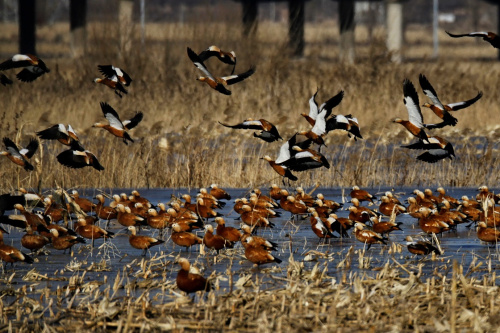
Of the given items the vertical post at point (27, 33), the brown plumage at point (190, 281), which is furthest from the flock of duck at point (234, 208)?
the vertical post at point (27, 33)

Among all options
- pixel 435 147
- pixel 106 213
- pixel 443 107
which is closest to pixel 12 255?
pixel 106 213

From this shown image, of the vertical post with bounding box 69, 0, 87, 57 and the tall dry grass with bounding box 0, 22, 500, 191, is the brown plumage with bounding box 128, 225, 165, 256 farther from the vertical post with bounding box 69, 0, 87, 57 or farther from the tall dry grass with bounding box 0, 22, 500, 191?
the vertical post with bounding box 69, 0, 87, 57

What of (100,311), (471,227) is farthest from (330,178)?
(100,311)

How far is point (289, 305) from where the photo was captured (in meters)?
6.66

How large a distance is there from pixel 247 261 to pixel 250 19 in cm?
2717

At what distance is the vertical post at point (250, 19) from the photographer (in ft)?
87.5

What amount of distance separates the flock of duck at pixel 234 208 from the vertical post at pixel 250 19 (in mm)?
14224

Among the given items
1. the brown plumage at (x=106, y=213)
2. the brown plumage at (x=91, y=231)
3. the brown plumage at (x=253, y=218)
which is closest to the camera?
the brown plumage at (x=91, y=231)

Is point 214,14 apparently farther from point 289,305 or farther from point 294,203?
point 289,305

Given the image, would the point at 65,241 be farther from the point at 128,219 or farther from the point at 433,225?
the point at 433,225

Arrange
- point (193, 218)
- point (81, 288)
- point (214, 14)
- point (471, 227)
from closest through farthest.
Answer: point (81, 288) < point (193, 218) < point (471, 227) < point (214, 14)

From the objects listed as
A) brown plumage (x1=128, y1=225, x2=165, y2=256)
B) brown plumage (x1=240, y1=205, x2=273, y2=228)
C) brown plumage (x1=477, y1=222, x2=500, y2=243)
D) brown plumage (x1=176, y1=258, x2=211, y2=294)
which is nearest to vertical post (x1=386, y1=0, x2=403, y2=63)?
brown plumage (x1=240, y1=205, x2=273, y2=228)

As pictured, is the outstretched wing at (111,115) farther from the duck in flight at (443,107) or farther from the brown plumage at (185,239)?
the duck in flight at (443,107)

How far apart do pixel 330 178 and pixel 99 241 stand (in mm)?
5733
